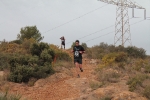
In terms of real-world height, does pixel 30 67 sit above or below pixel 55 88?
above

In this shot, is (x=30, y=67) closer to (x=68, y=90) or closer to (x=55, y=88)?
(x=55, y=88)

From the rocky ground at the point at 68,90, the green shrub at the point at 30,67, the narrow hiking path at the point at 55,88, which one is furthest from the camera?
the green shrub at the point at 30,67

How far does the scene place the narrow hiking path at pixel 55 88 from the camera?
401 inches

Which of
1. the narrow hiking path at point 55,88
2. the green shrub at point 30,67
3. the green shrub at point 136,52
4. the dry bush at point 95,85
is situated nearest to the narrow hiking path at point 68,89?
the narrow hiking path at point 55,88

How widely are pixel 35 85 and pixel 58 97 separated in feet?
6.73

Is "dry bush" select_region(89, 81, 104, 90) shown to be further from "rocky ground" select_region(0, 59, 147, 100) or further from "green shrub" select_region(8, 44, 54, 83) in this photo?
"green shrub" select_region(8, 44, 54, 83)

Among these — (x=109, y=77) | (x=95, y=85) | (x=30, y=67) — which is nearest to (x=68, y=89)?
(x=95, y=85)

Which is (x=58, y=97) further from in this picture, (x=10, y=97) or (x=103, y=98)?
(x=10, y=97)

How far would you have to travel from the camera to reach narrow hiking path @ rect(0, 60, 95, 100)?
33.4 feet

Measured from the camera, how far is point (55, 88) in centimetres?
1116

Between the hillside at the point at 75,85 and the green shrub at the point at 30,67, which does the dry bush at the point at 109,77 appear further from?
the green shrub at the point at 30,67

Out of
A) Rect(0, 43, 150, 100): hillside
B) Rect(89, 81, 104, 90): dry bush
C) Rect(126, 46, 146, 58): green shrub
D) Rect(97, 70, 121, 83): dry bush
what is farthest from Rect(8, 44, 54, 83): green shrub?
Rect(126, 46, 146, 58): green shrub

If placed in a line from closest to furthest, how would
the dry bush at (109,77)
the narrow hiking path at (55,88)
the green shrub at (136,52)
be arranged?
the narrow hiking path at (55,88) < the dry bush at (109,77) < the green shrub at (136,52)

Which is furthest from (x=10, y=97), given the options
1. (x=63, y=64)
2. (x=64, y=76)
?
(x=63, y=64)
